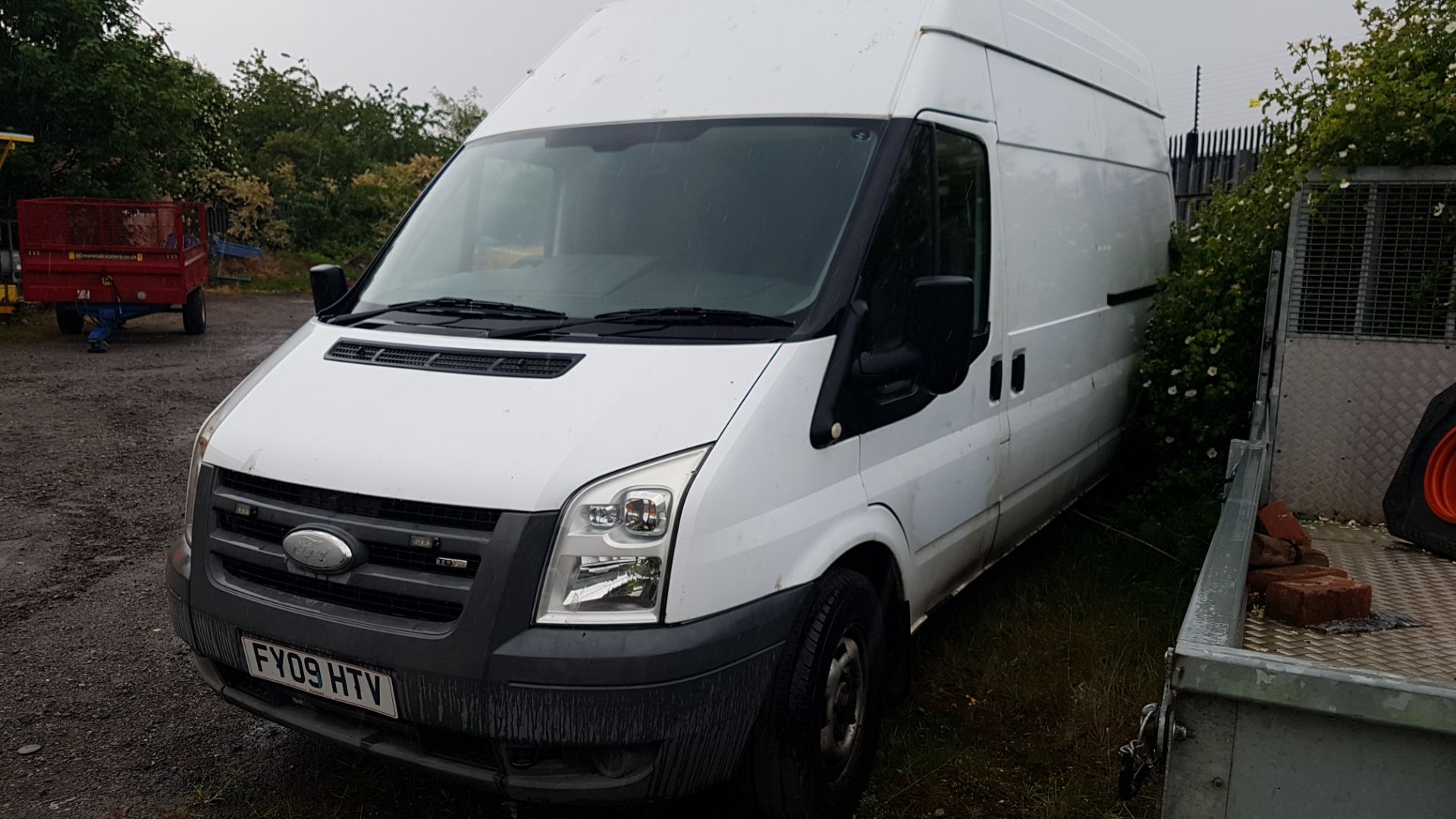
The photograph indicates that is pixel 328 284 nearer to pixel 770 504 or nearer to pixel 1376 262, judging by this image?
pixel 770 504

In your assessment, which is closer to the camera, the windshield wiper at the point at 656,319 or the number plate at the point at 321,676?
the number plate at the point at 321,676

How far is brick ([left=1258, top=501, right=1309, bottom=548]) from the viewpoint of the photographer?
3844 mm

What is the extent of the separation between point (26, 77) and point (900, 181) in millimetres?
17357

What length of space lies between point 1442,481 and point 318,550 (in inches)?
143

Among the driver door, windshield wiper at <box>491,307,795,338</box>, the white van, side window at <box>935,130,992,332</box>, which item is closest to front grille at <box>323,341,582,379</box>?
the white van

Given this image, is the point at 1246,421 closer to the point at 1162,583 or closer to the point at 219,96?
the point at 1162,583

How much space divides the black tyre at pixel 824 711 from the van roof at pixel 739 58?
1.60 metres

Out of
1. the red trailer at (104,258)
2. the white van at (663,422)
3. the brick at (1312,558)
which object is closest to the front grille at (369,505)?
the white van at (663,422)

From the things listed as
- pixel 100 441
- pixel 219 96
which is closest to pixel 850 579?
pixel 100 441

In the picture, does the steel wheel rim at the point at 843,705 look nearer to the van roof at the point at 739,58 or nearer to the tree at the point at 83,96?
the van roof at the point at 739,58

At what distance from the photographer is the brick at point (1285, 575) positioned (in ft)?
11.3

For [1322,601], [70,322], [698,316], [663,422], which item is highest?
[698,316]

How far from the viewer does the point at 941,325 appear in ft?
10.9

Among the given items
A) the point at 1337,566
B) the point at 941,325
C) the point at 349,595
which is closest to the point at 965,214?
the point at 941,325
